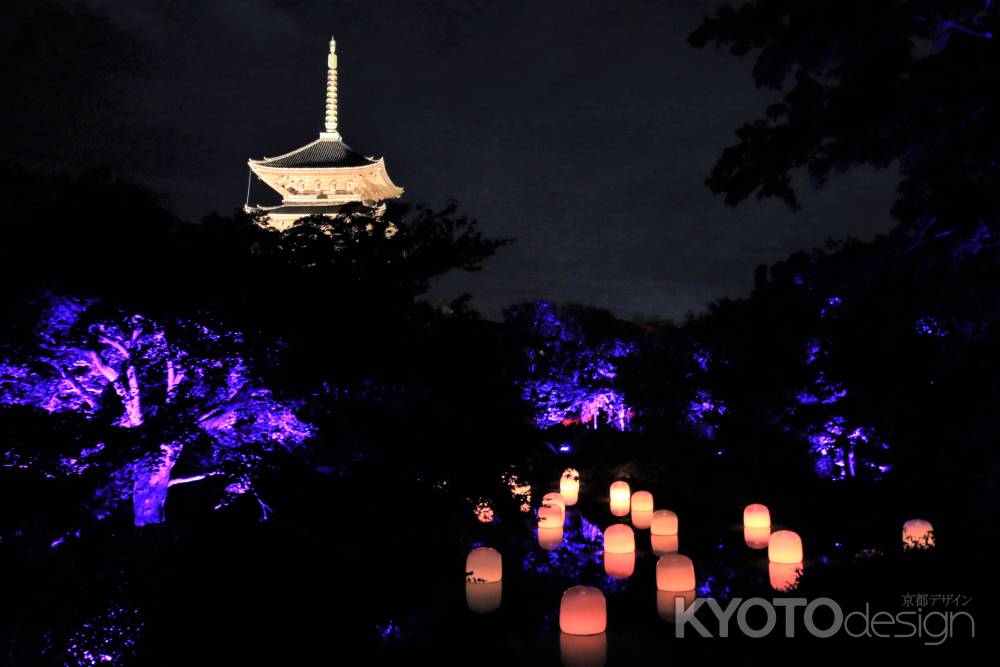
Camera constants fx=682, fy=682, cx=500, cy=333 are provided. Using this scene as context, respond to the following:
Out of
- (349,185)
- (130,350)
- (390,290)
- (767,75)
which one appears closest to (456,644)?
(390,290)

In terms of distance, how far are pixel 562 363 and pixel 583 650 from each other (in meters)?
14.9

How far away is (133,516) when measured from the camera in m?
8.30

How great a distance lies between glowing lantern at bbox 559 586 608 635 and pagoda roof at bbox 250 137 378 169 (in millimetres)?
26937

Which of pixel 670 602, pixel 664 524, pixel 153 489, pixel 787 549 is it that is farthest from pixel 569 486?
pixel 153 489

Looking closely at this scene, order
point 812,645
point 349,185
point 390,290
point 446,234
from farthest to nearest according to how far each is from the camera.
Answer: point 349,185, point 446,234, point 390,290, point 812,645

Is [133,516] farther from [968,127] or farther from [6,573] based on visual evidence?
[968,127]

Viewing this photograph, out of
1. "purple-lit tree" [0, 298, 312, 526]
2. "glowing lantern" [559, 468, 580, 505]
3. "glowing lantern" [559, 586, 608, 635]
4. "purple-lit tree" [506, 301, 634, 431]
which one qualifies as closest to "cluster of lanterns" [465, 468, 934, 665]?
"glowing lantern" [559, 586, 608, 635]

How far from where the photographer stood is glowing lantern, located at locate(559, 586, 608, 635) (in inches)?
316

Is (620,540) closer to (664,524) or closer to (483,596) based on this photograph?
(664,524)

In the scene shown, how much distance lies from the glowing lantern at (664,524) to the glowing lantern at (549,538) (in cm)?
188

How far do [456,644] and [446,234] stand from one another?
18.1ft

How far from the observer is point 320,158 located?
3334cm

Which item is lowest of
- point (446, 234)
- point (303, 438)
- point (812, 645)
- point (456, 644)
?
point (456, 644)

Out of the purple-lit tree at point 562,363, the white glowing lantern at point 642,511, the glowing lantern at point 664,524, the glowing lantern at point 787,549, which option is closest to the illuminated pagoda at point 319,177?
the purple-lit tree at point 562,363
